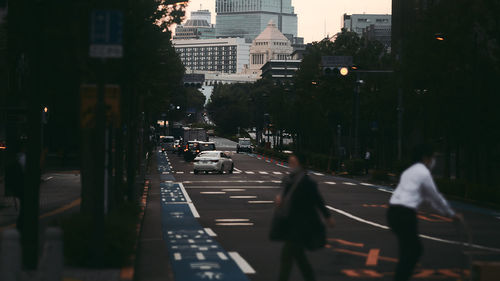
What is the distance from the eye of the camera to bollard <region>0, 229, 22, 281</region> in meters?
8.66

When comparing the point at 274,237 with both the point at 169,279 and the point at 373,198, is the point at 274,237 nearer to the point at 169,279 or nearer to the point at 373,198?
the point at 169,279

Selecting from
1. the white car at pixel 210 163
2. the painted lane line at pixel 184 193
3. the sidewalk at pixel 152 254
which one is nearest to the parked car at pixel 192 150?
the white car at pixel 210 163

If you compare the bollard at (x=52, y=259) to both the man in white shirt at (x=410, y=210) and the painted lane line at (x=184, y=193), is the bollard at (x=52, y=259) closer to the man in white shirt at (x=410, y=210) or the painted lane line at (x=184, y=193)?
the man in white shirt at (x=410, y=210)

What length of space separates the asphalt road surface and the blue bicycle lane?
0.30m

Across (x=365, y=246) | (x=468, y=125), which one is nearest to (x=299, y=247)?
(x=365, y=246)

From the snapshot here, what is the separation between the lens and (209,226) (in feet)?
67.8

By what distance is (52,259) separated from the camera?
9.05 meters

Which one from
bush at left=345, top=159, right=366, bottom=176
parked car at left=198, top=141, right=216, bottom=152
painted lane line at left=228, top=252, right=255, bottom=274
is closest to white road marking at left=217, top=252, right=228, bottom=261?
painted lane line at left=228, top=252, right=255, bottom=274

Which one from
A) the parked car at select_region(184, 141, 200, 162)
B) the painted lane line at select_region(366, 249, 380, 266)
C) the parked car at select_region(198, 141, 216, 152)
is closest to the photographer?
the painted lane line at select_region(366, 249, 380, 266)

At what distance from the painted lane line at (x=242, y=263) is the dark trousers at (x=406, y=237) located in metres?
3.59

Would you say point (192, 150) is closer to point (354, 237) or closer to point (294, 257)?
point (354, 237)

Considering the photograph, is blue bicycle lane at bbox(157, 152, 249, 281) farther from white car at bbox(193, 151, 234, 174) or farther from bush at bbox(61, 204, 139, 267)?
white car at bbox(193, 151, 234, 174)

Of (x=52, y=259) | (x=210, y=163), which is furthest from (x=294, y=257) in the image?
(x=210, y=163)

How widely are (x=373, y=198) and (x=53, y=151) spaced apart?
47.6m
